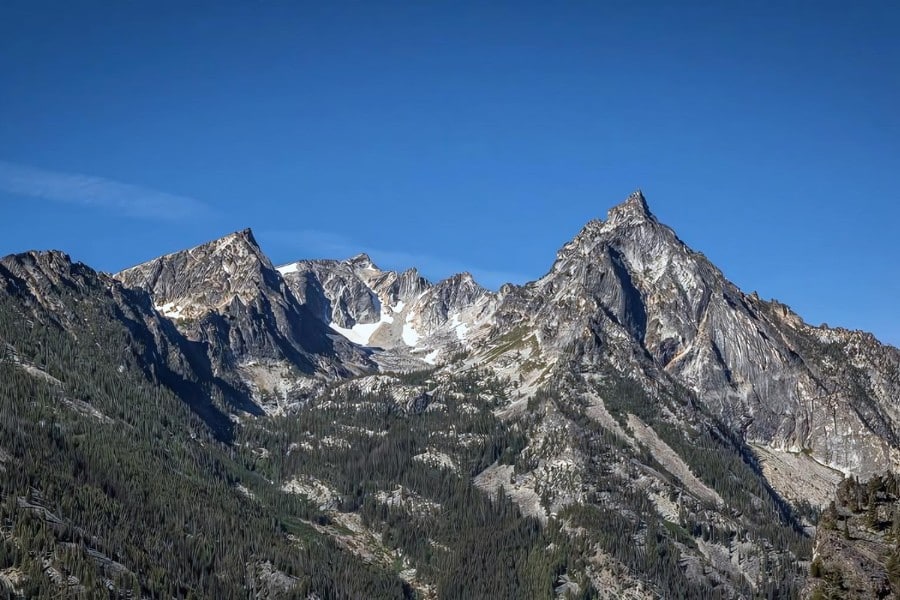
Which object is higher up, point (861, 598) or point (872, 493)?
point (872, 493)

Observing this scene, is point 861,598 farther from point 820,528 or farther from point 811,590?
point 820,528

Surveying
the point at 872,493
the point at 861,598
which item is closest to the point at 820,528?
the point at 872,493

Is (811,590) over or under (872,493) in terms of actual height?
under

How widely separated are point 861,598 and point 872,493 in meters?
19.5

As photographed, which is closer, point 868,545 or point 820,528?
point 868,545

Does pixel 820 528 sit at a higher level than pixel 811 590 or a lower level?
A: higher

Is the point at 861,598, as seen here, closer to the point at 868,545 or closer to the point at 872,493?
the point at 868,545

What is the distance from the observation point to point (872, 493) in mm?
153375

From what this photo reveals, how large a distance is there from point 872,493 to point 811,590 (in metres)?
17.4

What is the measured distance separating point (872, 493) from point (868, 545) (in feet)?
31.6

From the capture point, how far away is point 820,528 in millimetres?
156875

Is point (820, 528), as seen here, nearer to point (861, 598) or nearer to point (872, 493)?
point (872, 493)

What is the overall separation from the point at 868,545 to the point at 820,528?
10.8 metres

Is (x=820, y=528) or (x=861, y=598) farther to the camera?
(x=820, y=528)
